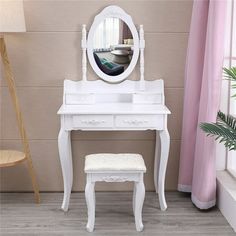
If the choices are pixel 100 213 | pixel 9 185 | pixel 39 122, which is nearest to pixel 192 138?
pixel 100 213

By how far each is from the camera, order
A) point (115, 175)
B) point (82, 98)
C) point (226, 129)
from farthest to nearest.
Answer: point (82, 98)
point (115, 175)
point (226, 129)

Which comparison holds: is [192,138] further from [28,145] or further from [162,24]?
[28,145]

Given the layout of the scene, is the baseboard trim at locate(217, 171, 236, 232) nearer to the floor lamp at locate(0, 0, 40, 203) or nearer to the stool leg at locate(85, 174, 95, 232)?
the stool leg at locate(85, 174, 95, 232)

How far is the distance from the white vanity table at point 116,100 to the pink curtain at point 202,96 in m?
0.23

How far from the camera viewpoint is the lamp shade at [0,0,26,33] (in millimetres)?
3262

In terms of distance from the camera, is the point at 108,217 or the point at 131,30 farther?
the point at 131,30

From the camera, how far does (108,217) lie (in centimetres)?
334

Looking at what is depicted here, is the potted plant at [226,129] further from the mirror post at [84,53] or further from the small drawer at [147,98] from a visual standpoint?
the mirror post at [84,53]

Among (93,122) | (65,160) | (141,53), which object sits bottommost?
(65,160)

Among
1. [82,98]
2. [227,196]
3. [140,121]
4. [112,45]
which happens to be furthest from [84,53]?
[227,196]

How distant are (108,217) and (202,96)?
1060mm

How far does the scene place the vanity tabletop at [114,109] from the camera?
3.28m

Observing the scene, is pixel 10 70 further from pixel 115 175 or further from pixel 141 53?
pixel 115 175

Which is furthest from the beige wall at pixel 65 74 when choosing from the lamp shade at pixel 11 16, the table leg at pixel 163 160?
the table leg at pixel 163 160
